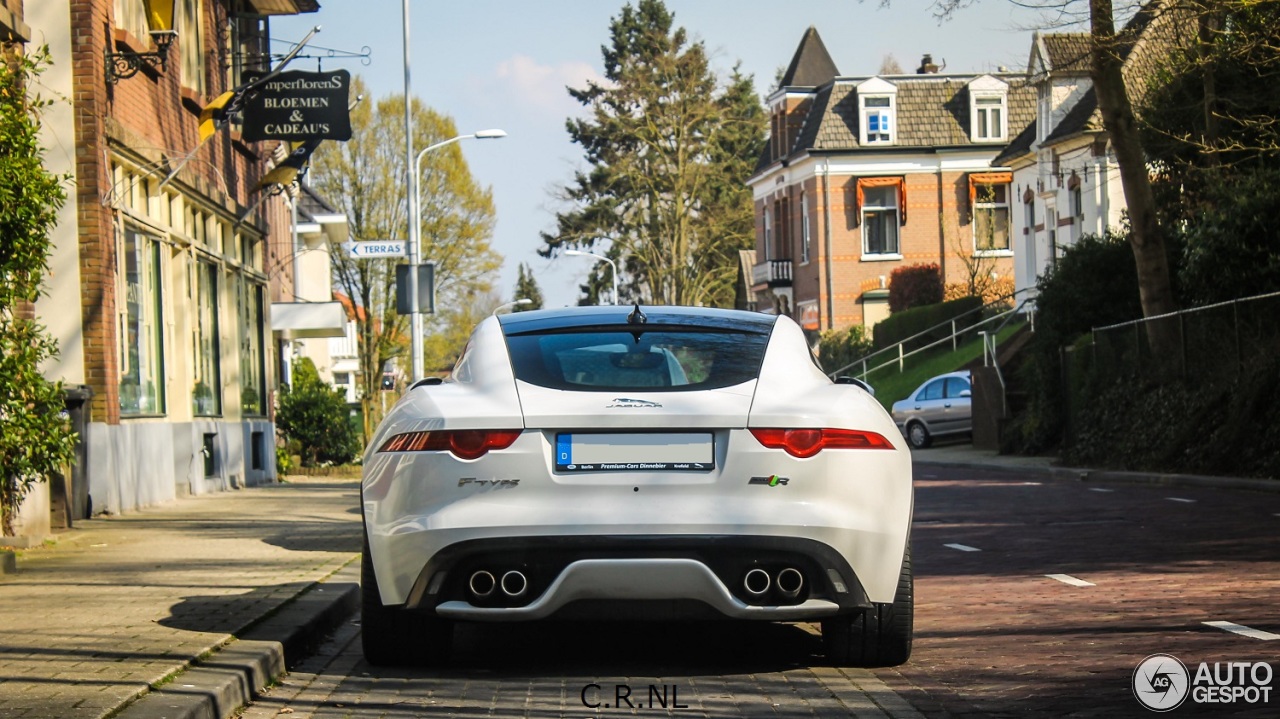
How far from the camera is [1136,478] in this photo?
21.4 meters

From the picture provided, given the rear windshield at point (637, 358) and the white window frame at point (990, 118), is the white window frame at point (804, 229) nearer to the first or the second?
the white window frame at point (990, 118)

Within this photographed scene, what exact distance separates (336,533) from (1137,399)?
1396 centimetres

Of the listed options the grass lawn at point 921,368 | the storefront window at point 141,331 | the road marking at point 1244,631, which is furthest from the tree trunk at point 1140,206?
the grass lawn at point 921,368

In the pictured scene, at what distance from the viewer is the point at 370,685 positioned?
6.81 metres

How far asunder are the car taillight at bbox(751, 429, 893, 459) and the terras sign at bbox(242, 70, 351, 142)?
57.2 feet

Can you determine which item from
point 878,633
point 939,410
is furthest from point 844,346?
point 878,633

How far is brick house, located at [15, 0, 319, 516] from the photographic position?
52.0ft

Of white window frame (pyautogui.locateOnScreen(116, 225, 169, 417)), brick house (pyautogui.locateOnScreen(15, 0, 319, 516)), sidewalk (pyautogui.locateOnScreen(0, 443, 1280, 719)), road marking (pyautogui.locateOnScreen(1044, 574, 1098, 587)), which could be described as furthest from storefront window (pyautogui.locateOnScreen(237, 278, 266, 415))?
road marking (pyautogui.locateOnScreen(1044, 574, 1098, 587))

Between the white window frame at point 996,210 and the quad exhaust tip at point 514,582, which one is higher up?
the white window frame at point 996,210

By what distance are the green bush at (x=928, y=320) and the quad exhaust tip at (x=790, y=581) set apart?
1734 inches

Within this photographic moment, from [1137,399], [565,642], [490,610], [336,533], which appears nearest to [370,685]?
[490,610]

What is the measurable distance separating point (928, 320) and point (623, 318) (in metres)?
46.0

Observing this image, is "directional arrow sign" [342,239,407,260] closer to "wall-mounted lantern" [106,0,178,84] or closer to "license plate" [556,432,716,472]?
"wall-mounted lantern" [106,0,178,84]

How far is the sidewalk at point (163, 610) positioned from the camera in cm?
606
